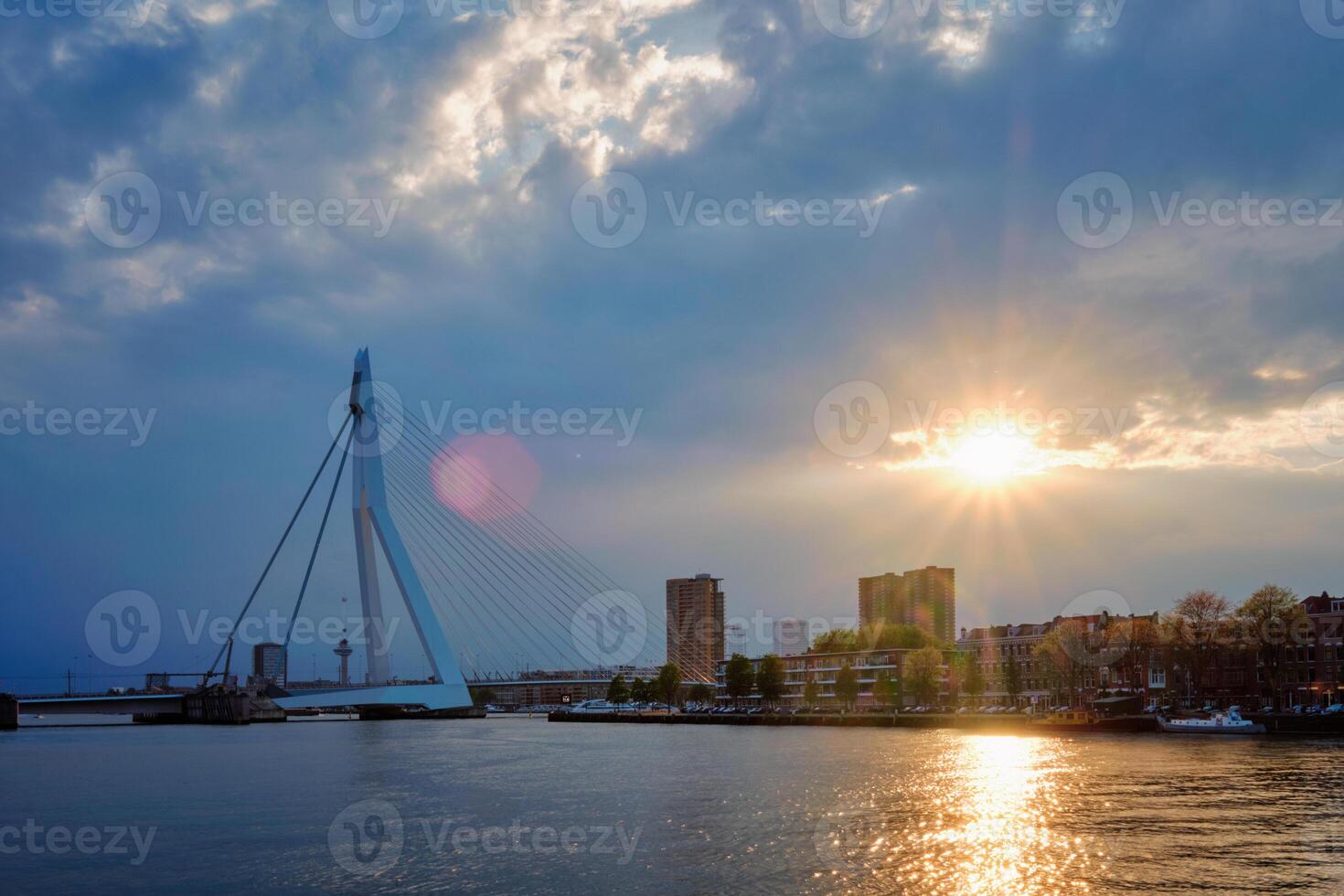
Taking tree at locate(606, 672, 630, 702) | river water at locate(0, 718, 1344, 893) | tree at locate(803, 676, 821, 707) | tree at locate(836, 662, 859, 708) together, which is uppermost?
river water at locate(0, 718, 1344, 893)

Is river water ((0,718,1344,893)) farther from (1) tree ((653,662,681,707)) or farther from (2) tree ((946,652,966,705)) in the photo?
(1) tree ((653,662,681,707))

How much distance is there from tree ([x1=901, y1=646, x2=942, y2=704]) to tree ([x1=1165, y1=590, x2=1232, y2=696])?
28275mm

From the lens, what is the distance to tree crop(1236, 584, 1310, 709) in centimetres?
7194

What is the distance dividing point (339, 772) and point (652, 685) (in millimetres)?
100537

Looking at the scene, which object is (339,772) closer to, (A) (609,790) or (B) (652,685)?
(A) (609,790)

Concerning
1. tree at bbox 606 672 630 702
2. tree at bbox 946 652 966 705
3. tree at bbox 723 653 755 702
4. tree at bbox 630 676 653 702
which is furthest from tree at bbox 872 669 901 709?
tree at bbox 606 672 630 702

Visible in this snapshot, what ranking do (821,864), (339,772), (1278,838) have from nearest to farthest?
1. (821,864)
2. (1278,838)
3. (339,772)

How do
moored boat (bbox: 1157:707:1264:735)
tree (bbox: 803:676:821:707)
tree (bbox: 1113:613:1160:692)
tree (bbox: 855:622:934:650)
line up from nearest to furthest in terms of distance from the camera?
moored boat (bbox: 1157:707:1264:735), tree (bbox: 1113:613:1160:692), tree (bbox: 855:622:934:650), tree (bbox: 803:676:821:707)

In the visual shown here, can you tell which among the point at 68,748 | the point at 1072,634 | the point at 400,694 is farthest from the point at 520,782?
the point at 1072,634

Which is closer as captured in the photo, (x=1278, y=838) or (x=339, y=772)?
(x=1278, y=838)

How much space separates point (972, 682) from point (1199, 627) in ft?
A: 118

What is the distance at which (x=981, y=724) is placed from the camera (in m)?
84.2

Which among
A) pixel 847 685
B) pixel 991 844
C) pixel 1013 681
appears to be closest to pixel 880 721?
pixel 847 685

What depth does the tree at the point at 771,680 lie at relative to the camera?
381 feet
